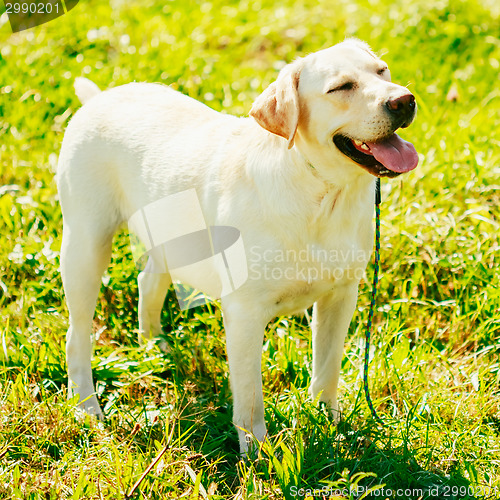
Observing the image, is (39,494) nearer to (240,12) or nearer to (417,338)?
(417,338)

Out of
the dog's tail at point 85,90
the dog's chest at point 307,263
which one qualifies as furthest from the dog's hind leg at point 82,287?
the dog's chest at point 307,263

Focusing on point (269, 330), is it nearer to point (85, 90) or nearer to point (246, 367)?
point (246, 367)

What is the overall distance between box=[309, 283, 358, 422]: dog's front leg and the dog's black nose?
2.75ft

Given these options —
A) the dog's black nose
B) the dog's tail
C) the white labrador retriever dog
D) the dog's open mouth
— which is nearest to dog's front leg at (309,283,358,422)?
the white labrador retriever dog

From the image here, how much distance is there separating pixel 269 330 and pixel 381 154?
158 centimetres

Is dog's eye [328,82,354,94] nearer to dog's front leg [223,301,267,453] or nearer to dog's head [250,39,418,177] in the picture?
dog's head [250,39,418,177]

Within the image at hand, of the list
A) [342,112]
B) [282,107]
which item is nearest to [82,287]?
[282,107]

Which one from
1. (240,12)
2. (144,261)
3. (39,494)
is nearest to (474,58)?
(240,12)

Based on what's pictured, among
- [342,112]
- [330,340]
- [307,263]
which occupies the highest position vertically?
[342,112]

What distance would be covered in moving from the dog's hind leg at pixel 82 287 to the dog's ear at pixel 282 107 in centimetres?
112

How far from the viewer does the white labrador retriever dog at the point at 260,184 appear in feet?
8.63

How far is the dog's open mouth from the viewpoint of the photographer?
8.52 feet

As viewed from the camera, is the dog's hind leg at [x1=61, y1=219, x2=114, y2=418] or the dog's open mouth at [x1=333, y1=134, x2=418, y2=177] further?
the dog's hind leg at [x1=61, y1=219, x2=114, y2=418]

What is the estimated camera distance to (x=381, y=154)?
102 inches
